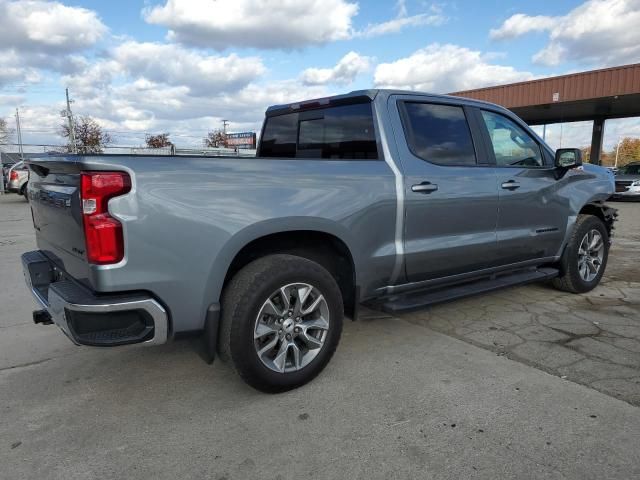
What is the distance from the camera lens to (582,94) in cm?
1997

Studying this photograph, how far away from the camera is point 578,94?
20.1 meters

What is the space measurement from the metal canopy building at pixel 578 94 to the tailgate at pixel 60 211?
2105cm

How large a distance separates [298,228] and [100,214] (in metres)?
1.11

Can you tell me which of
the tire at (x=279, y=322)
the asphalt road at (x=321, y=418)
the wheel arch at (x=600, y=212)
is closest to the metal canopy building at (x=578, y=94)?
the wheel arch at (x=600, y=212)

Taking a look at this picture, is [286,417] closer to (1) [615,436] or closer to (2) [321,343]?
(2) [321,343]

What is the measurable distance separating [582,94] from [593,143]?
30.8 feet

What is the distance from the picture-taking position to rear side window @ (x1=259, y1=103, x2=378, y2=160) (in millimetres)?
3600

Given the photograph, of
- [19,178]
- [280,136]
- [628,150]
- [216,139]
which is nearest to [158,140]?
[216,139]

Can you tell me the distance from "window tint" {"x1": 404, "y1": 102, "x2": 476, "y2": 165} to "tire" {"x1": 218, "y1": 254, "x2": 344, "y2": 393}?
134 cm

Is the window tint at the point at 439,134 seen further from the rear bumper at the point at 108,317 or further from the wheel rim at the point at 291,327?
the rear bumper at the point at 108,317

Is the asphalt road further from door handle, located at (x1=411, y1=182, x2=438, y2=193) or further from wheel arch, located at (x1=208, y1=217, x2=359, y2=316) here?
door handle, located at (x1=411, y1=182, x2=438, y2=193)

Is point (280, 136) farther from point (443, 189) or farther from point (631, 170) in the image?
point (631, 170)

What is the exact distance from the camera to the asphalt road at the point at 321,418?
7.51ft

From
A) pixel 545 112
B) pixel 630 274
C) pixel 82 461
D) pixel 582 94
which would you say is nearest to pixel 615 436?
pixel 82 461
